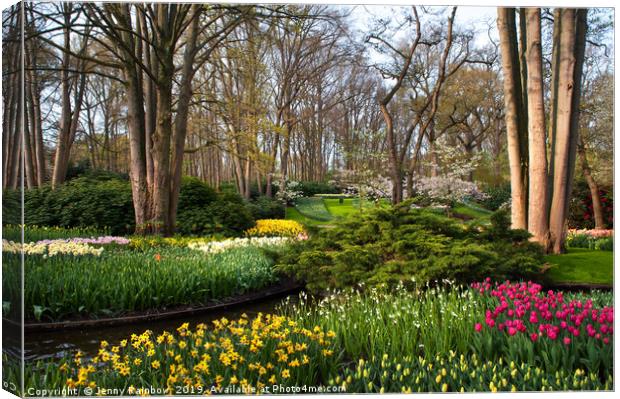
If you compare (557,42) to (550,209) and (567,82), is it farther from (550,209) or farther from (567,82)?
(550,209)

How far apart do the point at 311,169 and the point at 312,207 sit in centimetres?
43

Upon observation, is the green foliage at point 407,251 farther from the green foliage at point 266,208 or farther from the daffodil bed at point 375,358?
the daffodil bed at point 375,358

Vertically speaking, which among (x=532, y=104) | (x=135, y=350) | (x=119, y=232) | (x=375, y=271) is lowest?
(x=135, y=350)

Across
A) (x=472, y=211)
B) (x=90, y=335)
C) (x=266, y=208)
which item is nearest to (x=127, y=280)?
(x=90, y=335)

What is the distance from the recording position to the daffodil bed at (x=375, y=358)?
368 cm

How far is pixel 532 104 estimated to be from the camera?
5.83 m

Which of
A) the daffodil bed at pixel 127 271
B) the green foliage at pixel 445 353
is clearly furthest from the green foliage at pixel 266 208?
the green foliage at pixel 445 353

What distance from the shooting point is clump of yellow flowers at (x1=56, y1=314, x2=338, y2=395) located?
12.0 ft

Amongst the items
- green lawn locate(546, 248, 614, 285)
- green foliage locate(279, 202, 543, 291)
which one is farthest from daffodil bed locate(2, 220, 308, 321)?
green lawn locate(546, 248, 614, 285)

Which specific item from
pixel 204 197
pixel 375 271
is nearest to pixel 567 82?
pixel 375 271

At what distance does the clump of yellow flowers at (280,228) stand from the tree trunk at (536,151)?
2.56 m

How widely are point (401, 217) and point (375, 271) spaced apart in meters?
0.73

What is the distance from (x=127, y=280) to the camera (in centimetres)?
536

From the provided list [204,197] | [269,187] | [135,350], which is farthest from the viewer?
[204,197]
